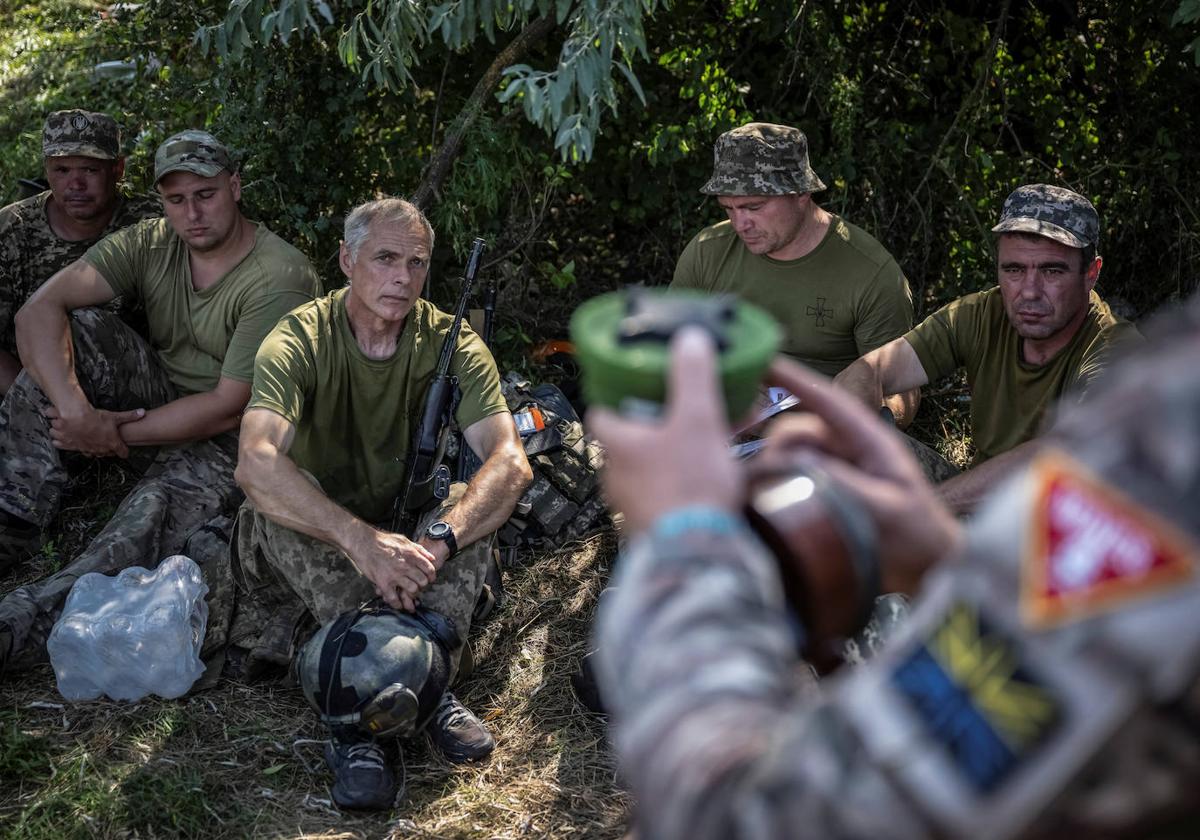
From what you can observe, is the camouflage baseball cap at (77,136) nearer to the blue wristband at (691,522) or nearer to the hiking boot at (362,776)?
the hiking boot at (362,776)

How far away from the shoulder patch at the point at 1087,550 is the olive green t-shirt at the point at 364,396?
3204 millimetres

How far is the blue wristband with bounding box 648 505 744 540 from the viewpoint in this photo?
1.17 meters

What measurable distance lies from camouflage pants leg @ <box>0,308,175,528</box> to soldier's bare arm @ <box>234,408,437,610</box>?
1.28 meters

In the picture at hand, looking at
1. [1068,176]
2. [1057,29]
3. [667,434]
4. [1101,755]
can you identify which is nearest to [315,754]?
[667,434]

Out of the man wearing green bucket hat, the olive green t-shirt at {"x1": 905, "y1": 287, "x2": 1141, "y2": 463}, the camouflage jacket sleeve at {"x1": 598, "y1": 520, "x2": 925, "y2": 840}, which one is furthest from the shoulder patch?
the man wearing green bucket hat

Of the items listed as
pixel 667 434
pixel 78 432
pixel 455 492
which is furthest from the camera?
pixel 78 432

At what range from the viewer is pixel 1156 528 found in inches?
38.0

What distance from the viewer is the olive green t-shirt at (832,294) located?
4.60m

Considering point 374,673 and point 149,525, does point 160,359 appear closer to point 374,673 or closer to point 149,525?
point 149,525

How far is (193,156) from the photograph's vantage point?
4.82 metres

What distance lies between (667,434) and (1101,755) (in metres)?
0.49

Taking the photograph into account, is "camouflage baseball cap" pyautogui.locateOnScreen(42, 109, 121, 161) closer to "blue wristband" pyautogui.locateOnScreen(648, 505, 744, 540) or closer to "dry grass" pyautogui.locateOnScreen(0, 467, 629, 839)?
"dry grass" pyautogui.locateOnScreen(0, 467, 629, 839)

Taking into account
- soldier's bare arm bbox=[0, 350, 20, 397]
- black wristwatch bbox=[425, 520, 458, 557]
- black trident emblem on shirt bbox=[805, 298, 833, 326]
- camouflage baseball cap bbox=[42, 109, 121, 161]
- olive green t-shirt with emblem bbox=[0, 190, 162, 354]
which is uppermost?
camouflage baseball cap bbox=[42, 109, 121, 161]

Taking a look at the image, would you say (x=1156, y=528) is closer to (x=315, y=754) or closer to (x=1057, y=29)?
(x=315, y=754)
